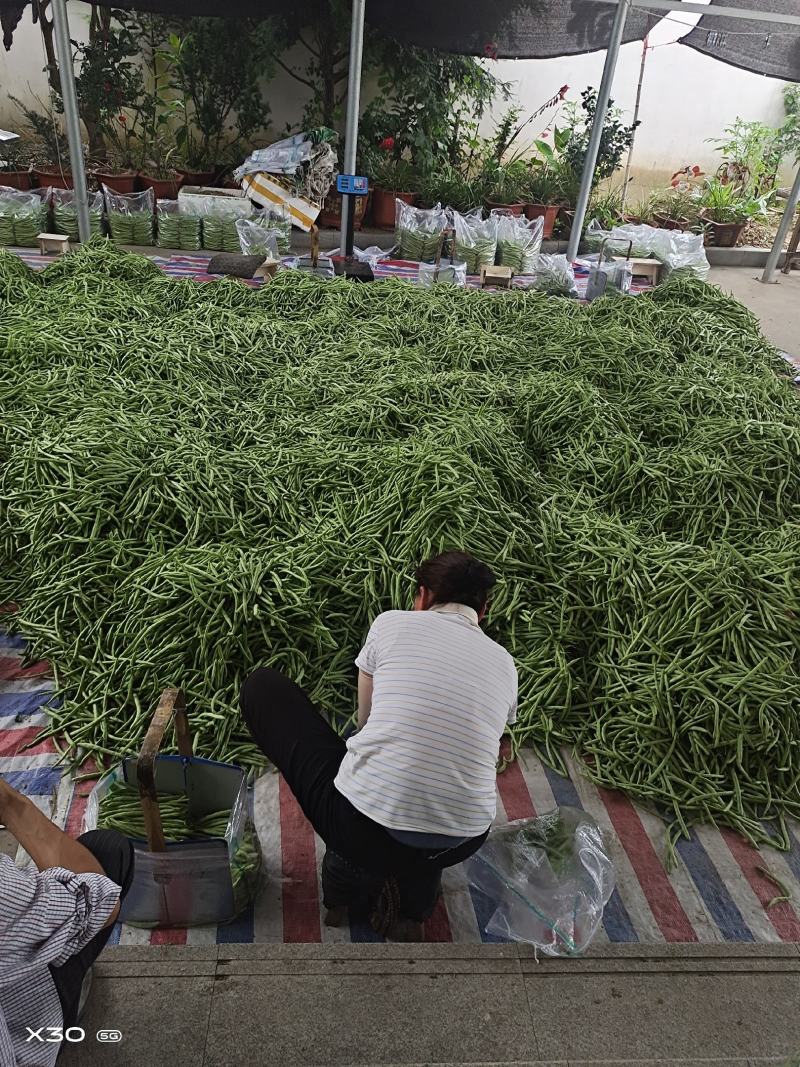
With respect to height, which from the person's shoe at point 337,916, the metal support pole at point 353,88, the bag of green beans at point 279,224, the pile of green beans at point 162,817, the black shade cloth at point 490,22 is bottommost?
the person's shoe at point 337,916

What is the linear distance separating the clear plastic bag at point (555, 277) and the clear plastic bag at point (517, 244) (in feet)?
0.83

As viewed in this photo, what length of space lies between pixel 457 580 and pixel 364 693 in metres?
0.45

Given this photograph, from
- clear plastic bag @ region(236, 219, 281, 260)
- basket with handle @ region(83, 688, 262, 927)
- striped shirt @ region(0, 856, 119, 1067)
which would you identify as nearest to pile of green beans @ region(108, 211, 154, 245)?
clear plastic bag @ region(236, 219, 281, 260)

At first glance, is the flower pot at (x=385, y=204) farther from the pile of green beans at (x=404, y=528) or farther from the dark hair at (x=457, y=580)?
the dark hair at (x=457, y=580)

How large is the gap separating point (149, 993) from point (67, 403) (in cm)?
299

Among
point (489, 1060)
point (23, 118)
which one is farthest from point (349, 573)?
point (23, 118)

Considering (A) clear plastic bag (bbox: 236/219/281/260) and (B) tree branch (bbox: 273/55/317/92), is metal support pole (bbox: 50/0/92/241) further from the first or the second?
(B) tree branch (bbox: 273/55/317/92)

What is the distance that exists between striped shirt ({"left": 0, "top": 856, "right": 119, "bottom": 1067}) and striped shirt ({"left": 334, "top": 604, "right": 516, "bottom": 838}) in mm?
666

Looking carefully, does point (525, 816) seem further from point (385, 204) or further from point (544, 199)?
point (544, 199)

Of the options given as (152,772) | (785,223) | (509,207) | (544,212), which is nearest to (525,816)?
(152,772)

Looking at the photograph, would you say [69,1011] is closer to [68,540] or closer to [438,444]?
[68,540]

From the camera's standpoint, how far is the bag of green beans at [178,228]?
7895mm

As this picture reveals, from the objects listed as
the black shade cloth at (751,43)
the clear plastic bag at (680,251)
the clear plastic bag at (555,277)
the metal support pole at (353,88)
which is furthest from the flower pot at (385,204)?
the black shade cloth at (751,43)

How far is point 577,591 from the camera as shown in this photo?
3.11 m
